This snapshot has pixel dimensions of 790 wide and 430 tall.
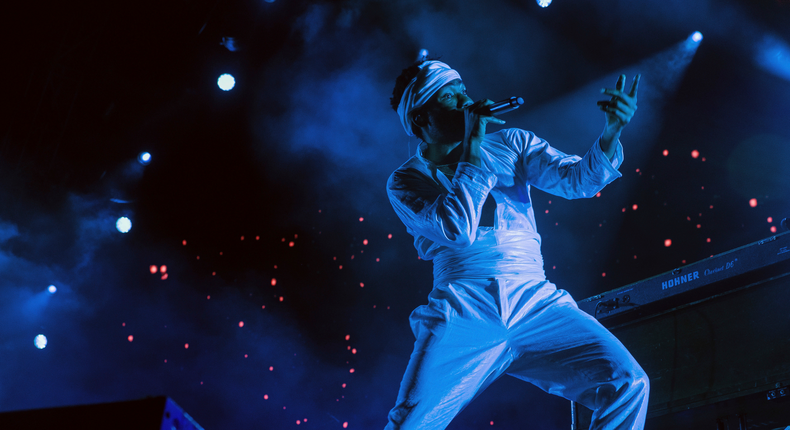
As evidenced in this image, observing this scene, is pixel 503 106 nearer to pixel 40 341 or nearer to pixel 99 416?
pixel 99 416

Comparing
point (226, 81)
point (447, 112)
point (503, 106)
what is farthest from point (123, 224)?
point (503, 106)

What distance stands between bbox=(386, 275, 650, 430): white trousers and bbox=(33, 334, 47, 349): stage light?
7.52 metres

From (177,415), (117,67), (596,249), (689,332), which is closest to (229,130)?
(117,67)

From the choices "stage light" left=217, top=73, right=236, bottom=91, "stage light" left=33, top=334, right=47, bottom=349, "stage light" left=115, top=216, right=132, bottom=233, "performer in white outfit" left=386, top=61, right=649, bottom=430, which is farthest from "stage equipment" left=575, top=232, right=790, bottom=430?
"stage light" left=33, top=334, right=47, bottom=349

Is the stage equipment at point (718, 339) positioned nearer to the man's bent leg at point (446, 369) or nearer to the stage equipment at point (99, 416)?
the man's bent leg at point (446, 369)

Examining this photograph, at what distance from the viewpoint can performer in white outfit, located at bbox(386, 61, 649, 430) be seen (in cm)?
225

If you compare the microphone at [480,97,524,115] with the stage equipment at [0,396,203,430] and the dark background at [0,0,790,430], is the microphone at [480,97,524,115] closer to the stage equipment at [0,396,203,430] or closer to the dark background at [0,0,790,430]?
the stage equipment at [0,396,203,430]

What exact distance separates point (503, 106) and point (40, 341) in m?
7.99

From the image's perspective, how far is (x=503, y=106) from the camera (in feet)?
8.23

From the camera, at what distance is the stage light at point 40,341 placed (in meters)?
8.22

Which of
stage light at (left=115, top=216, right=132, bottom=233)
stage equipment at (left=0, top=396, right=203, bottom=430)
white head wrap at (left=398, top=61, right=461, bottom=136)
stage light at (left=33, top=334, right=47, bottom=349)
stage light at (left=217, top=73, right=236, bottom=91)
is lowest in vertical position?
stage equipment at (left=0, top=396, right=203, bottom=430)

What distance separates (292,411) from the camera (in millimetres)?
7039

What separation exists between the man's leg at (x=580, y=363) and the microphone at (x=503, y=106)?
768 mm

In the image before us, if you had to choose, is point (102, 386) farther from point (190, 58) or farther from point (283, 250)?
point (190, 58)
